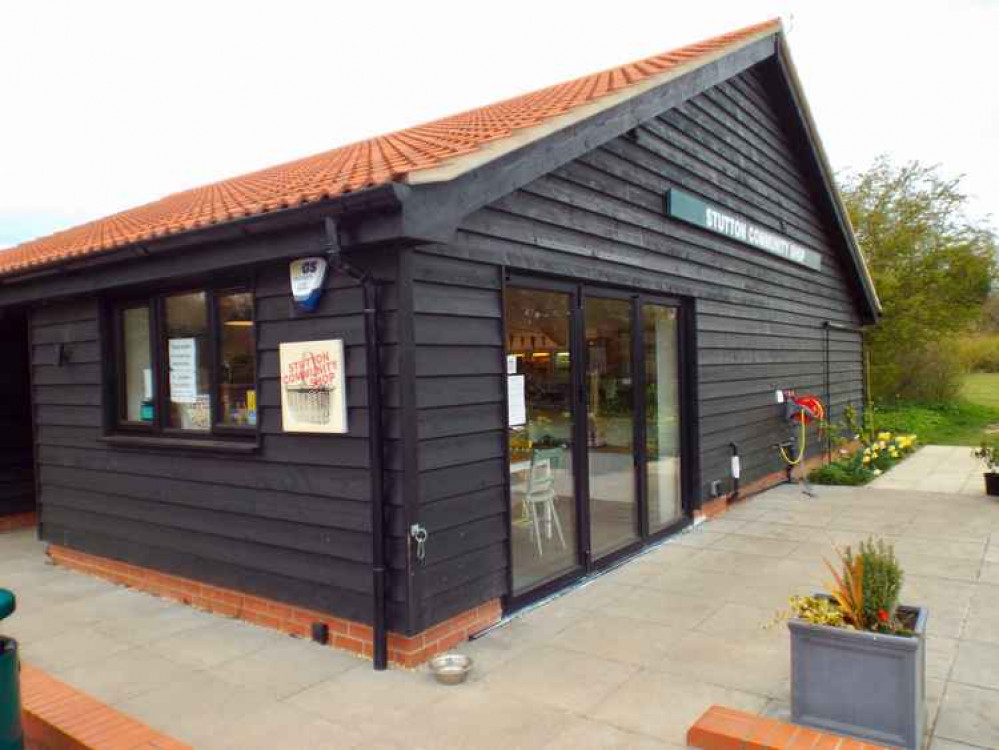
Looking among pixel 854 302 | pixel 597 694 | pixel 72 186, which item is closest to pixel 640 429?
pixel 597 694

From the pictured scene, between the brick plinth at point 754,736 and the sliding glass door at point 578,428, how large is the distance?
6.37 ft

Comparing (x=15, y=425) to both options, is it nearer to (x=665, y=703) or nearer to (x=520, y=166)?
(x=520, y=166)

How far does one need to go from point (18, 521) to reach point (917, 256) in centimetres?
2221

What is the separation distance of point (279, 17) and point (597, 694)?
39.2 feet

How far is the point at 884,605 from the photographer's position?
→ 10.2ft

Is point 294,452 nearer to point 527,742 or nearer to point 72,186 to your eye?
point 527,742

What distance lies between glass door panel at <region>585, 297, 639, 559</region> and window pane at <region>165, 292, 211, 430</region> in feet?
9.60

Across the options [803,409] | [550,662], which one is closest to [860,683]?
[550,662]

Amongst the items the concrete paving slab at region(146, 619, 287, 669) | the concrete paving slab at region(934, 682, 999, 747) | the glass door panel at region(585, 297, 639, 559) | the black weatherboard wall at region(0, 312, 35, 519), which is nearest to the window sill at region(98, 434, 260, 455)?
the concrete paving slab at region(146, 619, 287, 669)

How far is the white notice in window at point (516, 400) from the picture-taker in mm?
4953

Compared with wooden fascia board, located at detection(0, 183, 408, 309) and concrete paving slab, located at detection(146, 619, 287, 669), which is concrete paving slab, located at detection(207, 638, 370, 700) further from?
wooden fascia board, located at detection(0, 183, 408, 309)

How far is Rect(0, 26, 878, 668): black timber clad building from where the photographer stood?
410 centimetres

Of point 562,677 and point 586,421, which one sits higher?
point 586,421

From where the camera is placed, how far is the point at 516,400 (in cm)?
502
